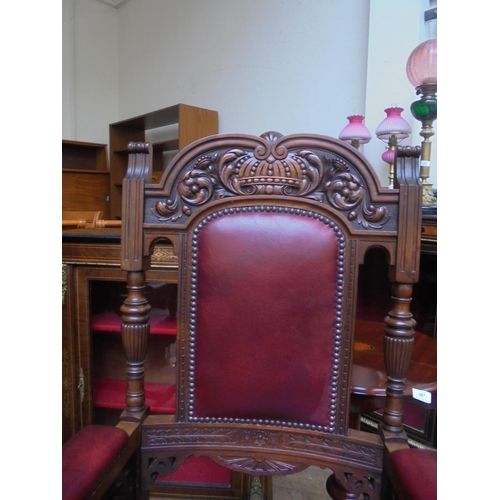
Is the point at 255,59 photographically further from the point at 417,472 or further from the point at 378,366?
the point at 417,472

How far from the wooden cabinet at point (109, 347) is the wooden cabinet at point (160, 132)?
1.57 metres

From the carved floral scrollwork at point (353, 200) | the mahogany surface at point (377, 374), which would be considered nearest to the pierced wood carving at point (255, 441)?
the mahogany surface at point (377, 374)

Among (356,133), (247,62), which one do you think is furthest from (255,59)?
(356,133)

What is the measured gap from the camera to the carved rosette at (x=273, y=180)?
0.63 meters

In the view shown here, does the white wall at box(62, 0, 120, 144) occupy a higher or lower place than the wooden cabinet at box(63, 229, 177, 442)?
higher

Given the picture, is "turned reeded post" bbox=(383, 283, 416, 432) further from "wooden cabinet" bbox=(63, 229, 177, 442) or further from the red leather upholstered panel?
"wooden cabinet" bbox=(63, 229, 177, 442)

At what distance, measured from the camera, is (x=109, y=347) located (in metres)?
1.27

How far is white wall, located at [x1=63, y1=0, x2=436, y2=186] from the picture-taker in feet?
5.65

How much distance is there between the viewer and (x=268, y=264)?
0.67 m

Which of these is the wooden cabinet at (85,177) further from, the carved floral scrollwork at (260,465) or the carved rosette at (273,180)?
the carved floral scrollwork at (260,465)

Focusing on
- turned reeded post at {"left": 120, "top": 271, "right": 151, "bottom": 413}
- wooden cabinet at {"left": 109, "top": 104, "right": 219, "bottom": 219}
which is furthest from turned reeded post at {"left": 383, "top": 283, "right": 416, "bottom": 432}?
wooden cabinet at {"left": 109, "top": 104, "right": 219, "bottom": 219}

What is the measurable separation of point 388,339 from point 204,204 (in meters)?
0.41
